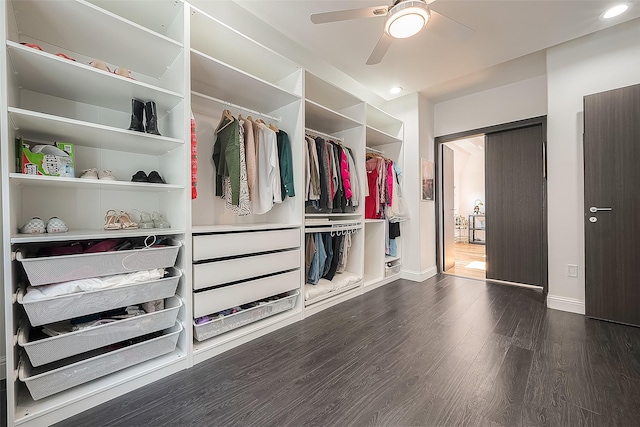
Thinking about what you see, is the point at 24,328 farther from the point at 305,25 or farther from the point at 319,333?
the point at 305,25

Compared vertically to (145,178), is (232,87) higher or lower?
higher

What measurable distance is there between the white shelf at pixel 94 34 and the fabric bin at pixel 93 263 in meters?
0.95

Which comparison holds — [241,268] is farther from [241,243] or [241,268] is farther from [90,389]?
[90,389]

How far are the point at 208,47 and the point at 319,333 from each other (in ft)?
7.82

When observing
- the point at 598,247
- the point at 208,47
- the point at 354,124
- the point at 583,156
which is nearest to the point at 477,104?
the point at 583,156

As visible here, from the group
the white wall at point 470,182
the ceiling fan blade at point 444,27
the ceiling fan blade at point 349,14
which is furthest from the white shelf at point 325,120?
the white wall at point 470,182

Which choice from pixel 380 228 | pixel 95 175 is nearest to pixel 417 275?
pixel 380 228

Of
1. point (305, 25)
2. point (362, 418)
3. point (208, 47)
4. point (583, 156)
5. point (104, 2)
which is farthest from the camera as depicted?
point (583, 156)

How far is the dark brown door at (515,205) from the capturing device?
324 cm

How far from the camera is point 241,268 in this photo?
1856 millimetres

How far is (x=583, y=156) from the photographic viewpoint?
2.36 metres

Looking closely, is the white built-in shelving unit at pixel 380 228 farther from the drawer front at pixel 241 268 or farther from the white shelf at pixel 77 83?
the white shelf at pixel 77 83

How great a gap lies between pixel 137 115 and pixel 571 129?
3.61 metres

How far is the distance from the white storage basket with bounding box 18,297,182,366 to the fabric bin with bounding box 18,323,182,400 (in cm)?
6
